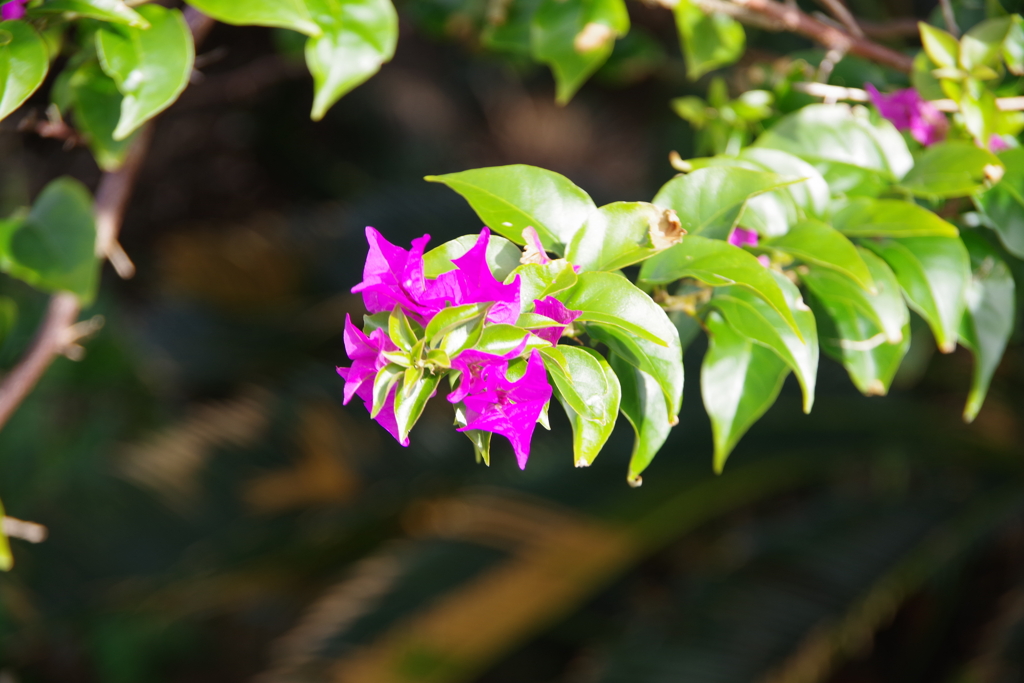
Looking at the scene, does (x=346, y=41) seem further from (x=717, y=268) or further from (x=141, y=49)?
(x=717, y=268)

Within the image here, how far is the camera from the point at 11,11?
1.49ft

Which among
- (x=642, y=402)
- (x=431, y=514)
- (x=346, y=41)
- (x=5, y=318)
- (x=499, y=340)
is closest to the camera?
(x=499, y=340)

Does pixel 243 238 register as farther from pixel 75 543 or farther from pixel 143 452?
pixel 75 543

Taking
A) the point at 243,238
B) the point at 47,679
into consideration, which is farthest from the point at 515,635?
the point at 47,679

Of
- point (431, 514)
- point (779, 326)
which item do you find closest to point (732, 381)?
point (779, 326)

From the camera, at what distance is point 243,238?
2.31m

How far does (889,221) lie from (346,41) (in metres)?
0.37

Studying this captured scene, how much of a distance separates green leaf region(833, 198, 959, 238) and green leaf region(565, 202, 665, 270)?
0.15 meters

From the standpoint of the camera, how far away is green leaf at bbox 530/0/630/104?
678mm

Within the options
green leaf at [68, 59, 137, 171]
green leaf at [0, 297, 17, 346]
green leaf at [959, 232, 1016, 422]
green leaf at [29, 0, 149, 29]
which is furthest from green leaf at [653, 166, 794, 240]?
green leaf at [0, 297, 17, 346]

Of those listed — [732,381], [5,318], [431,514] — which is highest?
[732,381]

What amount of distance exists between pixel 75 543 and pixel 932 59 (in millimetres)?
1667

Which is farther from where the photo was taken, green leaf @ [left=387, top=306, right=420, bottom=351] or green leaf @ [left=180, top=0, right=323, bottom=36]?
green leaf @ [left=180, top=0, right=323, bottom=36]

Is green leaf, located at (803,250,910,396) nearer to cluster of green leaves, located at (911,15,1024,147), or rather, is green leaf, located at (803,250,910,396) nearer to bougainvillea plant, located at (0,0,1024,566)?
bougainvillea plant, located at (0,0,1024,566)
